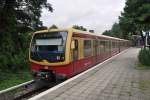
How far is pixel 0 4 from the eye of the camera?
20.8 meters

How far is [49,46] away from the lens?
14086 mm

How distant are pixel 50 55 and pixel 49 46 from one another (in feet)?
1.59

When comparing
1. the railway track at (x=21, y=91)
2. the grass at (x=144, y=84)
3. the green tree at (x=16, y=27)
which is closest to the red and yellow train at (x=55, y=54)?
the railway track at (x=21, y=91)

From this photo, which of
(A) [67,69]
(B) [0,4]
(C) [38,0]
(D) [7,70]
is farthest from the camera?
(C) [38,0]

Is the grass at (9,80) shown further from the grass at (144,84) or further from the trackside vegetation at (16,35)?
the grass at (144,84)

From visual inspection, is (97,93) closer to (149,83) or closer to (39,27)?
(149,83)

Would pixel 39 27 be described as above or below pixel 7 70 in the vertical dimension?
above

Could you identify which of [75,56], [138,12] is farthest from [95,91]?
[138,12]

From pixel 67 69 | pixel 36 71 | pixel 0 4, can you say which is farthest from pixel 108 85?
pixel 0 4

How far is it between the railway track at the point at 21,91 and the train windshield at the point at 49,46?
136 centimetres

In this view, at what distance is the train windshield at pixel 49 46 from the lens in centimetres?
1366

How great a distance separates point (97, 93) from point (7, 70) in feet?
34.3

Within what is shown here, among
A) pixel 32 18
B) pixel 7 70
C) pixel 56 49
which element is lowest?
pixel 7 70

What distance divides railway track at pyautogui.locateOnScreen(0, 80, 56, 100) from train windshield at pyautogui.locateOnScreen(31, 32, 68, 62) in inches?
53.6
